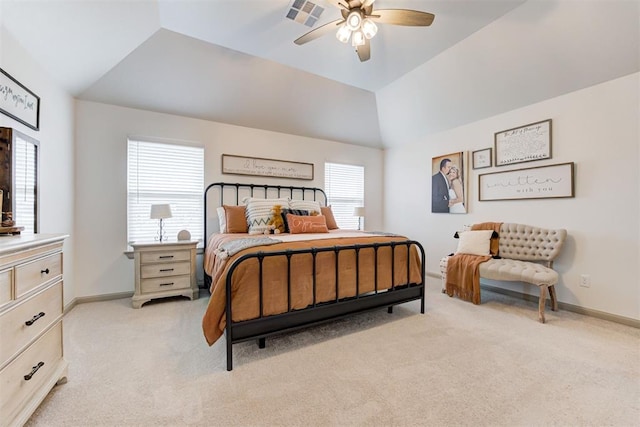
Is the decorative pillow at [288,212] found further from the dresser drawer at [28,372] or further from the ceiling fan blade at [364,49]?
the dresser drawer at [28,372]

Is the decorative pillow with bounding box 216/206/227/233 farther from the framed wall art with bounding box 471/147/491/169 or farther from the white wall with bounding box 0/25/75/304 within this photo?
the framed wall art with bounding box 471/147/491/169

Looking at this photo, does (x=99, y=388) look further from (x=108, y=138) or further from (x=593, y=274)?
(x=593, y=274)

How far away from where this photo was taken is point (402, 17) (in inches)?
85.0

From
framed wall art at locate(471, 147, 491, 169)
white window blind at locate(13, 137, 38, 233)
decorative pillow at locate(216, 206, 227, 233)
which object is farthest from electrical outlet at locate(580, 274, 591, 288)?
white window blind at locate(13, 137, 38, 233)

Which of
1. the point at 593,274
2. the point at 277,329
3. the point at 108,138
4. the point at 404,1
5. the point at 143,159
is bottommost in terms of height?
the point at 277,329

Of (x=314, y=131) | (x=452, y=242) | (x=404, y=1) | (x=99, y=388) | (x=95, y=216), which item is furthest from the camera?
(x=314, y=131)

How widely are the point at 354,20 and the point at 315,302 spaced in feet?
7.53

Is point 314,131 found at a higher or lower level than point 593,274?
higher

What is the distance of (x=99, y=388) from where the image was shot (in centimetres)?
168

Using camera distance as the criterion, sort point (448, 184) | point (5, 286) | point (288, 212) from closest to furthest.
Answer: point (5, 286)
point (288, 212)
point (448, 184)

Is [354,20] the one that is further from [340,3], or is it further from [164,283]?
[164,283]

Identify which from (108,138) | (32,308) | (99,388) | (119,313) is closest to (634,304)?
(99,388)

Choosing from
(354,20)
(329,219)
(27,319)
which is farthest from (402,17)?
(27,319)

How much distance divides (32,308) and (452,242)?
15.3 feet
